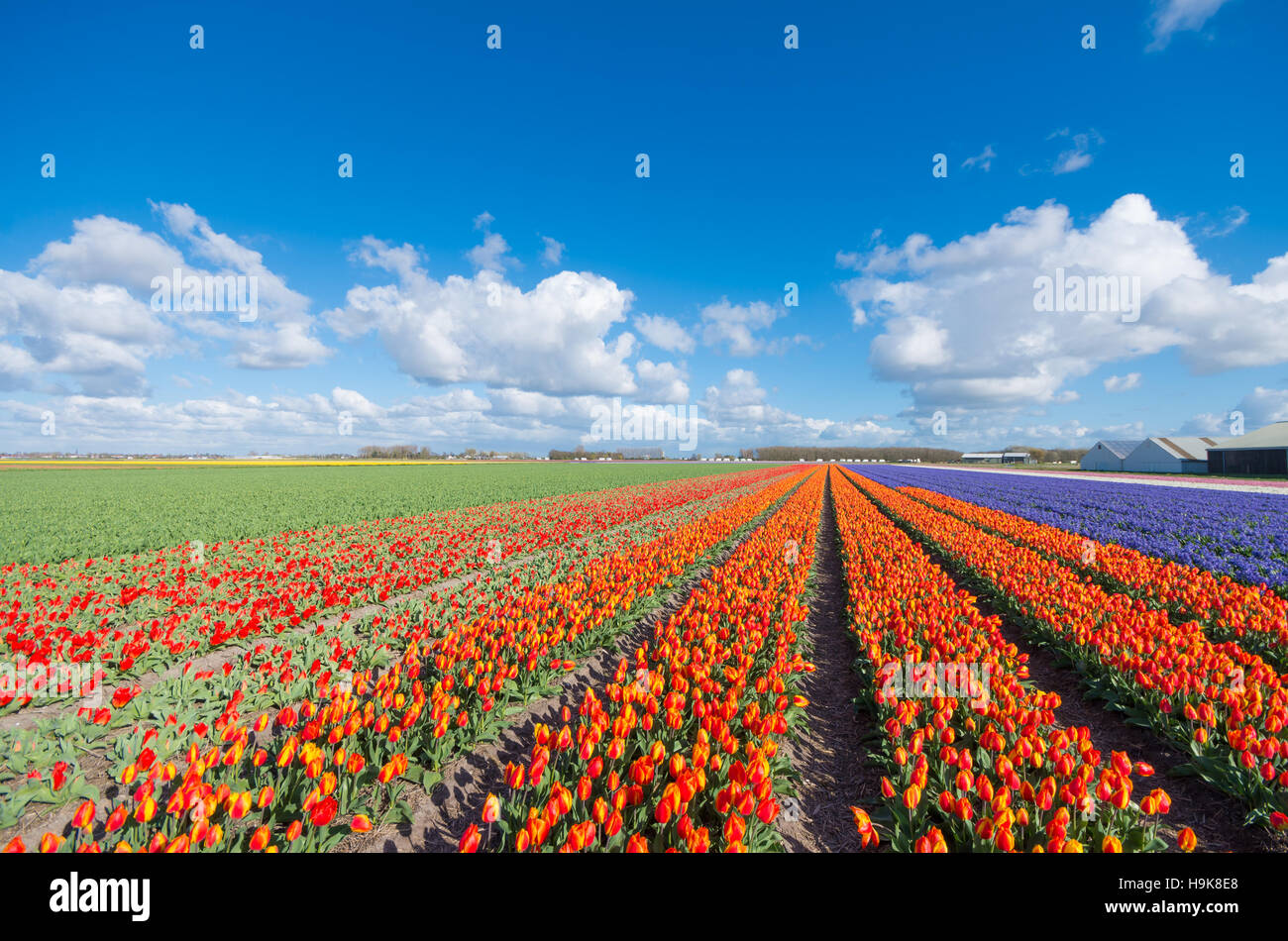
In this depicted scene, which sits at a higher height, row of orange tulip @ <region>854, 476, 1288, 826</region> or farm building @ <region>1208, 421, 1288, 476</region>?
farm building @ <region>1208, 421, 1288, 476</region>

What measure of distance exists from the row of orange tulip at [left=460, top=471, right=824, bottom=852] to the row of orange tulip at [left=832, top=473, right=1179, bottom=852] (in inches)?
32.3

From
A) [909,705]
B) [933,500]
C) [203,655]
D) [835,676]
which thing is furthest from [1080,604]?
[933,500]

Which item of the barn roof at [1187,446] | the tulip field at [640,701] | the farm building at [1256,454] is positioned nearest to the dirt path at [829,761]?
the tulip field at [640,701]

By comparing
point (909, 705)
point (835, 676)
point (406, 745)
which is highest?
point (909, 705)

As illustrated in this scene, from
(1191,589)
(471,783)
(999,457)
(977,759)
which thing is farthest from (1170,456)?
(999,457)

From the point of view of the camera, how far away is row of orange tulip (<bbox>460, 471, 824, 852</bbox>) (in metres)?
2.73

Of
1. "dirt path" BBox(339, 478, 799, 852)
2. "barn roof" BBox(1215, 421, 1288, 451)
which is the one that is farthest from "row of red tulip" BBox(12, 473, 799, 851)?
"barn roof" BBox(1215, 421, 1288, 451)

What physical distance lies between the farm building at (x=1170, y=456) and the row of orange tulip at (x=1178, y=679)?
87.9 metres

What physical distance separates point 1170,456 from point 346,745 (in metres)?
104

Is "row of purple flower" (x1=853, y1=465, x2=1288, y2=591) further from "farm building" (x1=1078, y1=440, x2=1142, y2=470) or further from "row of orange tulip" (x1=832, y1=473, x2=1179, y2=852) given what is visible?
"farm building" (x1=1078, y1=440, x2=1142, y2=470)

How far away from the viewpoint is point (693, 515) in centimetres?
1872

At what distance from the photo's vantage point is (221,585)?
945 cm
